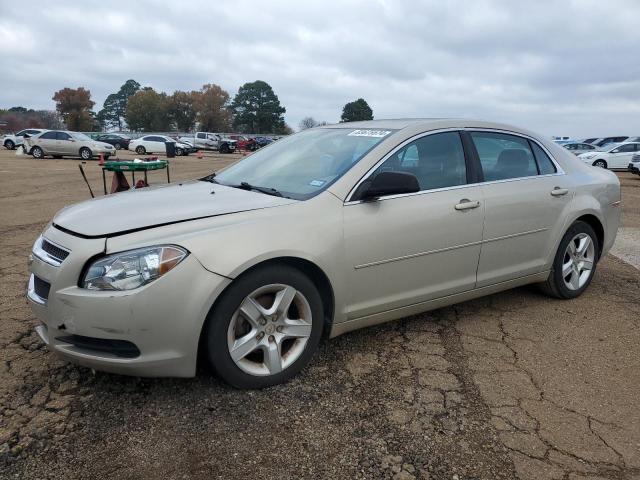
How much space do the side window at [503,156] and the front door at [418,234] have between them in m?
0.23

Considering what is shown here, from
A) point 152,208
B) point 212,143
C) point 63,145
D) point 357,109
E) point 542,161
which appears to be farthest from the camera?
point 357,109

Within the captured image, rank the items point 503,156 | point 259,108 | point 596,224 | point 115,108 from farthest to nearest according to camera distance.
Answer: point 115,108 → point 259,108 → point 596,224 → point 503,156

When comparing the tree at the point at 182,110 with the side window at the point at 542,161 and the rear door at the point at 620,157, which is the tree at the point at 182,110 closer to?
the rear door at the point at 620,157

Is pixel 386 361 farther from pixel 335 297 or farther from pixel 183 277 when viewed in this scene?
pixel 183 277

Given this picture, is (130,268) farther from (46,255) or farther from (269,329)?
(269,329)

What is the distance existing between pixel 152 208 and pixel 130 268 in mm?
562

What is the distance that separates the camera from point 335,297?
3146mm

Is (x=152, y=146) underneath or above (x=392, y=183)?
underneath

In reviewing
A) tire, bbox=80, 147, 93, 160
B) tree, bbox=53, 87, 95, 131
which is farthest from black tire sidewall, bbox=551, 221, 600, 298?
tree, bbox=53, 87, 95, 131

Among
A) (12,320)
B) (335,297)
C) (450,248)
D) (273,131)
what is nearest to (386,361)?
(335,297)

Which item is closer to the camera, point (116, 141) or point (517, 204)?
point (517, 204)

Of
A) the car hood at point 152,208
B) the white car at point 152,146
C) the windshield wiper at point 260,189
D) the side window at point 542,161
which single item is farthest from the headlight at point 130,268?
the white car at point 152,146

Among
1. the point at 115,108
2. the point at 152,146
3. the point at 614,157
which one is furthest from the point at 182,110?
the point at 614,157

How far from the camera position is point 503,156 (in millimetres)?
4176
